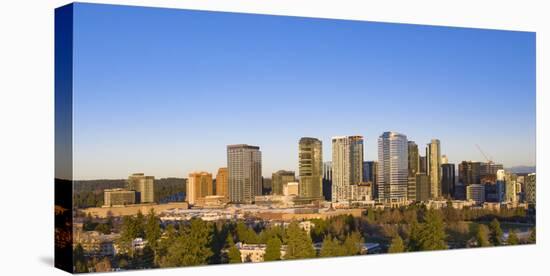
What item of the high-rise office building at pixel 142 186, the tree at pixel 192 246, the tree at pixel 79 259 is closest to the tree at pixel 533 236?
the tree at pixel 192 246

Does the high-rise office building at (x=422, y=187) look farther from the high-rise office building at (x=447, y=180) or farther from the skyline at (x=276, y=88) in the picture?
the skyline at (x=276, y=88)

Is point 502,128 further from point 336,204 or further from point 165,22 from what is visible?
point 165,22

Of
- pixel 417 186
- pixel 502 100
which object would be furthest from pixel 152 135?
pixel 502 100

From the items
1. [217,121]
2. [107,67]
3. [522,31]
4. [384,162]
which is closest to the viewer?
[107,67]

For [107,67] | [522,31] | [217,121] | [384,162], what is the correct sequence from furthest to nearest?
[522,31]
[384,162]
[217,121]
[107,67]

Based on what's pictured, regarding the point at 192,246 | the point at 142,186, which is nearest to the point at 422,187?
the point at 192,246

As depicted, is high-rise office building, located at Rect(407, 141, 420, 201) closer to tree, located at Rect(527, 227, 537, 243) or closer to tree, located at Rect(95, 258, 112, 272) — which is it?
tree, located at Rect(527, 227, 537, 243)
